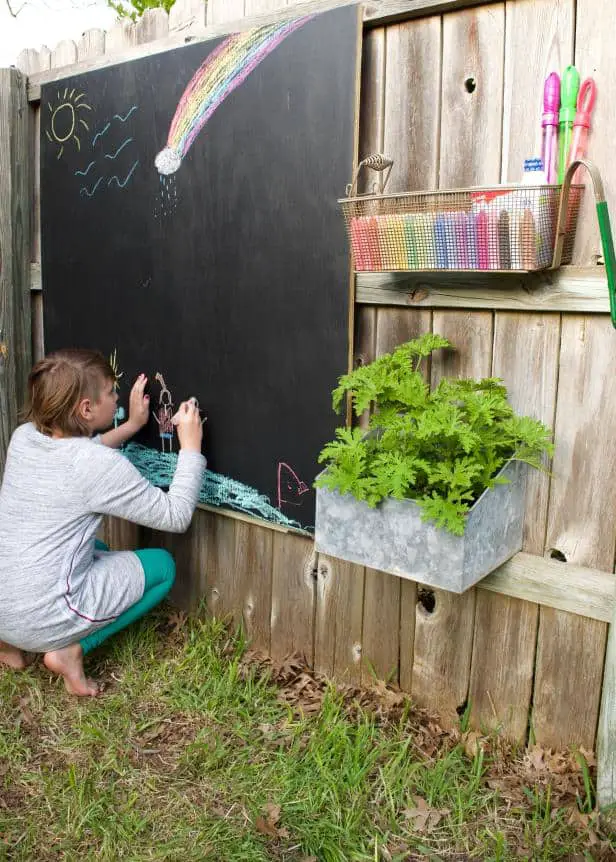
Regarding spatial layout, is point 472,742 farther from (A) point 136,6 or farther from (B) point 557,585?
(A) point 136,6

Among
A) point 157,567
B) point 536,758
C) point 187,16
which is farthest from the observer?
point 157,567

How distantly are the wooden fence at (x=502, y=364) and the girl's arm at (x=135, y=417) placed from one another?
35.2 inches

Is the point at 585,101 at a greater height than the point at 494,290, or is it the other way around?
the point at 585,101

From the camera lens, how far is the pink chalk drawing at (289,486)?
3.07 m

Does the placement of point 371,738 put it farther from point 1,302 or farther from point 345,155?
point 1,302

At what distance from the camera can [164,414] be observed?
11.5 ft

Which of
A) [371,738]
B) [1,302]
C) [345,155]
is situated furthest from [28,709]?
[345,155]

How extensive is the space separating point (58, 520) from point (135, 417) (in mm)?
671

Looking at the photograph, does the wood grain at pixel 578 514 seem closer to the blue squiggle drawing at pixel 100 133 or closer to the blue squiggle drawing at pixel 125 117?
the blue squiggle drawing at pixel 125 117

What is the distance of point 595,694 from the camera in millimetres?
2547

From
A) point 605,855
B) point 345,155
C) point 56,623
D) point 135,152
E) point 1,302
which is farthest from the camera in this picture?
point 1,302

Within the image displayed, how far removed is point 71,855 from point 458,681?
1.30m

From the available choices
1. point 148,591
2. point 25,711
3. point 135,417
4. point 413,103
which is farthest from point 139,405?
point 413,103

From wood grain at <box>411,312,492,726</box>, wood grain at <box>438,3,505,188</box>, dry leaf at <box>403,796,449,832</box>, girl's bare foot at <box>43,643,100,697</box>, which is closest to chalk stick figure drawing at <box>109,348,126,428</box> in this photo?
girl's bare foot at <box>43,643,100,697</box>
